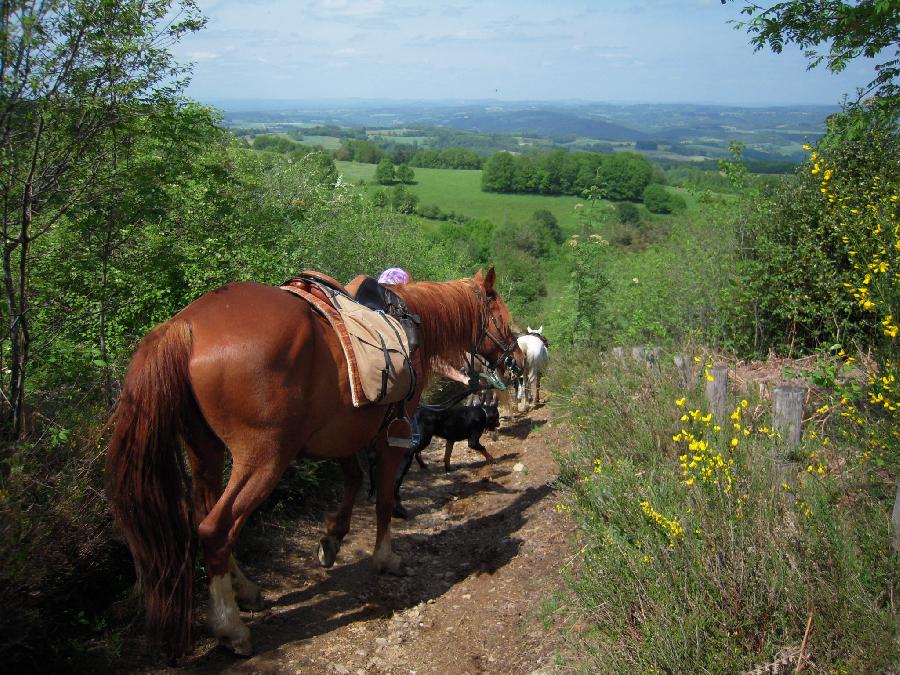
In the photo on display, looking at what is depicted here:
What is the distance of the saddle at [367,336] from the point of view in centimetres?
387

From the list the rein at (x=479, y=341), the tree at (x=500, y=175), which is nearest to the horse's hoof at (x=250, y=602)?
the rein at (x=479, y=341)

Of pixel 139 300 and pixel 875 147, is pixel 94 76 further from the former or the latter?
pixel 875 147

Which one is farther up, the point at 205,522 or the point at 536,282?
the point at 205,522

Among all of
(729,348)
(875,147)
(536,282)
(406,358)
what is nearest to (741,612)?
(406,358)

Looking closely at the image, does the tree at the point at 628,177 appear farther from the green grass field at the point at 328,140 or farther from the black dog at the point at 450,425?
the black dog at the point at 450,425

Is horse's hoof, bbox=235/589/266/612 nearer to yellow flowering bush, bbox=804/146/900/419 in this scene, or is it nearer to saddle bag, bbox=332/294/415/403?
saddle bag, bbox=332/294/415/403

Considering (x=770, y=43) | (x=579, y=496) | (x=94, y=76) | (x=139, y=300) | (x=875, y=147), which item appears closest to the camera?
(x=94, y=76)

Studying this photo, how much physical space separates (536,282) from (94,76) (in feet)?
93.1

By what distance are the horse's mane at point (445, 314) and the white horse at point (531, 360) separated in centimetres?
464

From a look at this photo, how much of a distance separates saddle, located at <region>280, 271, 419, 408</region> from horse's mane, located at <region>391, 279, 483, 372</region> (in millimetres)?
456

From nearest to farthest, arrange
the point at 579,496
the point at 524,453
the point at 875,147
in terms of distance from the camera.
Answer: the point at 579,496, the point at 875,147, the point at 524,453

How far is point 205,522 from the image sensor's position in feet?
11.0

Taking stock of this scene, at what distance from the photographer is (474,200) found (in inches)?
2200

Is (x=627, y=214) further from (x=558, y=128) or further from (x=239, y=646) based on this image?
(x=558, y=128)
